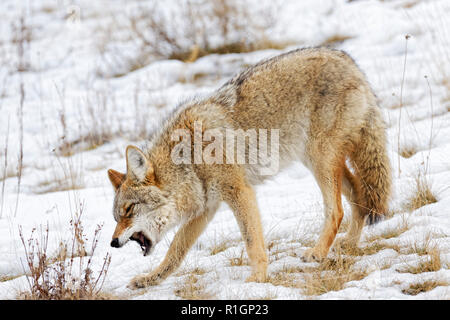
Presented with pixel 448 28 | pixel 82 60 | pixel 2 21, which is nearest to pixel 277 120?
pixel 448 28

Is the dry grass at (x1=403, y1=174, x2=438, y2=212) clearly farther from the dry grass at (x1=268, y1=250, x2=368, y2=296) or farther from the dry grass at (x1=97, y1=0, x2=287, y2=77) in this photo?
the dry grass at (x1=97, y1=0, x2=287, y2=77)

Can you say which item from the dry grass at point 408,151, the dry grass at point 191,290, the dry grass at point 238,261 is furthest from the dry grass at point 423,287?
the dry grass at point 408,151

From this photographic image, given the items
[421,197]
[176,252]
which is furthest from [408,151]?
[176,252]

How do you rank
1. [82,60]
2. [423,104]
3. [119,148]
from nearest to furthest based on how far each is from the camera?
1. [423,104]
2. [119,148]
3. [82,60]

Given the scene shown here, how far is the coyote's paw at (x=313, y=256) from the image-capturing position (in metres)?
4.20

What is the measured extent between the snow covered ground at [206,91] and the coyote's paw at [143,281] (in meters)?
0.10

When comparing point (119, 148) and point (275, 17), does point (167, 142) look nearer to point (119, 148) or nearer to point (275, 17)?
point (119, 148)

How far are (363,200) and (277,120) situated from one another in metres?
1.10

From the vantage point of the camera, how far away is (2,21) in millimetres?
13719

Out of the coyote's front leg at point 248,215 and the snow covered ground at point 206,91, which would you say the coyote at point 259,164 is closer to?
the coyote's front leg at point 248,215

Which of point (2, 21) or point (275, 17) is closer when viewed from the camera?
point (275, 17)

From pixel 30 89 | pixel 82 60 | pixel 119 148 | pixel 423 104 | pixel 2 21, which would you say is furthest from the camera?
pixel 2 21

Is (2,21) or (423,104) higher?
(2,21)

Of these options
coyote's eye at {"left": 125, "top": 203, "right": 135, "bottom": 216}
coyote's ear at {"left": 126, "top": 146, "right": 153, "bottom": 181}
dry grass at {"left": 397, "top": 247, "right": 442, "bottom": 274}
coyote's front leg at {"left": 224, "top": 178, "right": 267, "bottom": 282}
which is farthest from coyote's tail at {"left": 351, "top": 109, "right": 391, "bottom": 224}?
coyote's eye at {"left": 125, "top": 203, "right": 135, "bottom": 216}
